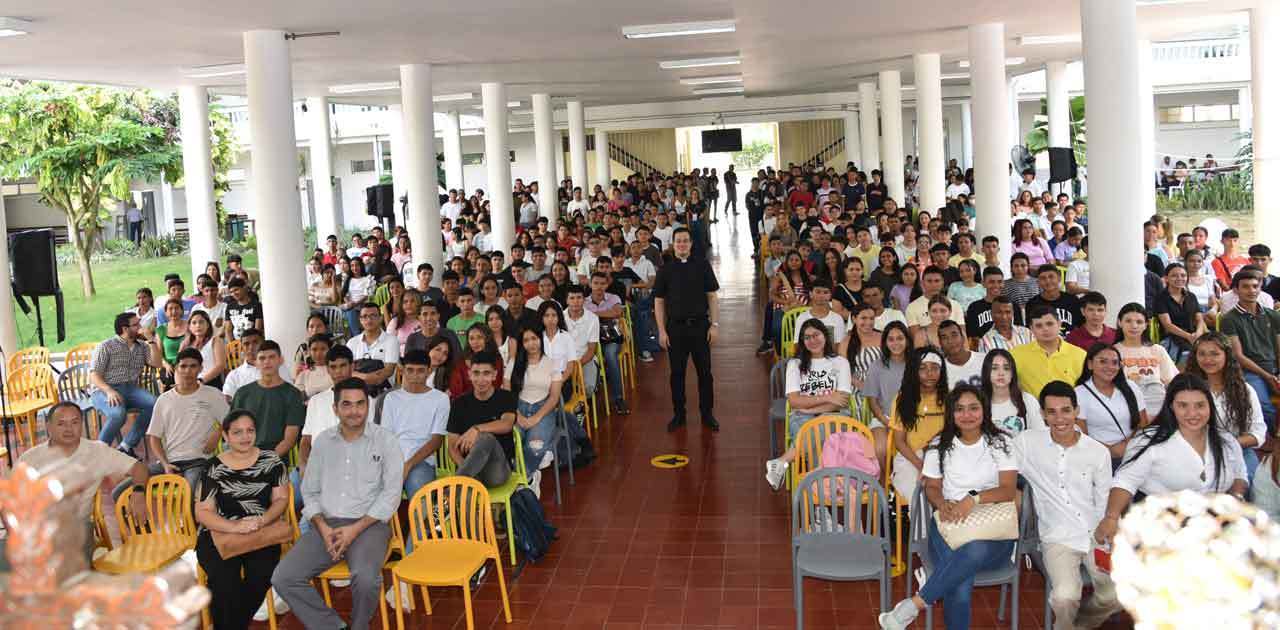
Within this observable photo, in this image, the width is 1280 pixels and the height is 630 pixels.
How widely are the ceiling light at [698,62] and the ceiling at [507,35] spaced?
210 millimetres

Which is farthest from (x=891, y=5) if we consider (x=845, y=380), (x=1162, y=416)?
(x=1162, y=416)

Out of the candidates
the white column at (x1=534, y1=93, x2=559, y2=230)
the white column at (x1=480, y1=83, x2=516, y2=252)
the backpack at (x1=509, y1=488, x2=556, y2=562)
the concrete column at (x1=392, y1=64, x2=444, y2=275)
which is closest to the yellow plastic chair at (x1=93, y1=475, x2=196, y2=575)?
the backpack at (x1=509, y1=488, x2=556, y2=562)

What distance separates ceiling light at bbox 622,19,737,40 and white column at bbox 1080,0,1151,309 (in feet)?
13.2

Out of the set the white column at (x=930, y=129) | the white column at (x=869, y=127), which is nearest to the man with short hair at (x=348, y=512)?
the white column at (x=930, y=129)

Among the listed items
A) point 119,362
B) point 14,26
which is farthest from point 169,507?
point 14,26

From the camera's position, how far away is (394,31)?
11.2m

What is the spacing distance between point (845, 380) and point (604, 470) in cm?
208

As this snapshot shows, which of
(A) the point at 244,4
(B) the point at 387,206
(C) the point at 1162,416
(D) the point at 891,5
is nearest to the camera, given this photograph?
(C) the point at 1162,416

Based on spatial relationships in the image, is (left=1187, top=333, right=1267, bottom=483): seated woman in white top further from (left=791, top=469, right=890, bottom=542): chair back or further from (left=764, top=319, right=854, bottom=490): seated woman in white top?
(left=764, top=319, right=854, bottom=490): seated woman in white top

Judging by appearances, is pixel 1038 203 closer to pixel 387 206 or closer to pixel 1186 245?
pixel 1186 245

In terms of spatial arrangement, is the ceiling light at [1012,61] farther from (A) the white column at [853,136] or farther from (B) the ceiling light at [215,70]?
(B) the ceiling light at [215,70]

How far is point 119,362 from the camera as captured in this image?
9.23 meters

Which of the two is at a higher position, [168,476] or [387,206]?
[387,206]

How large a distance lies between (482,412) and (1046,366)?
132 inches
